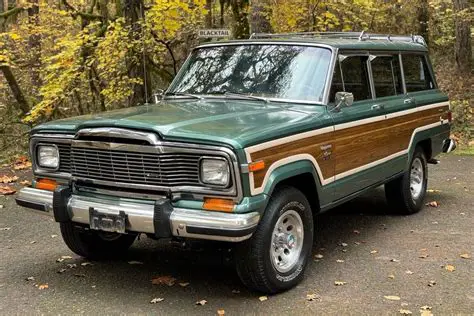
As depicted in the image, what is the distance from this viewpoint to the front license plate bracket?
4.35 m

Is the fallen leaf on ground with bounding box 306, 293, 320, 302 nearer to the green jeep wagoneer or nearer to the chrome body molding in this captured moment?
the green jeep wagoneer

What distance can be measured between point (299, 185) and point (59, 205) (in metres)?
2.08

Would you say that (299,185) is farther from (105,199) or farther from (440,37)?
(440,37)

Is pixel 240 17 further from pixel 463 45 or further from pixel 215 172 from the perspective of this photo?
pixel 215 172

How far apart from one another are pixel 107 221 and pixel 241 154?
1231mm

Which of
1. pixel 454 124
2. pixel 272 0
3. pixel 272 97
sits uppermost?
pixel 272 0

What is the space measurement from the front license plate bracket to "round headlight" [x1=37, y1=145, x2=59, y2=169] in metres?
0.76

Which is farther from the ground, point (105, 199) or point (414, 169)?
point (105, 199)

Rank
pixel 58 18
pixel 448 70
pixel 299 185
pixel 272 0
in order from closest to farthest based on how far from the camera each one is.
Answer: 1. pixel 299 185
2. pixel 272 0
3. pixel 58 18
4. pixel 448 70

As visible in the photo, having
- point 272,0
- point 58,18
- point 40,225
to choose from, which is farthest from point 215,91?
point 58,18

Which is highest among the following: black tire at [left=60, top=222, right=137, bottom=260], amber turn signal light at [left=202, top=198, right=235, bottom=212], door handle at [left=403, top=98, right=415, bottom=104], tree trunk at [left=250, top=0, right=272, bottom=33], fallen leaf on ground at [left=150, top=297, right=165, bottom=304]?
tree trunk at [left=250, top=0, right=272, bottom=33]

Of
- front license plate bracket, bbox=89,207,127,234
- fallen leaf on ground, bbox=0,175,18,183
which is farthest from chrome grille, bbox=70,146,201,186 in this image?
fallen leaf on ground, bbox=0,175,18,183

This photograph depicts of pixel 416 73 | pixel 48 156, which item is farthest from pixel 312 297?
pixel 416 73

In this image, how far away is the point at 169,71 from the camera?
45.4 feet
